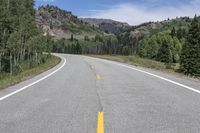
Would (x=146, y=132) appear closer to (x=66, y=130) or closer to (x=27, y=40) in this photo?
(x=66, y=130)

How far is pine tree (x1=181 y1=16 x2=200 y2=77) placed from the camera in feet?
145

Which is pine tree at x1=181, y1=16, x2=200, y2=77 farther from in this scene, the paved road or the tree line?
the paved road

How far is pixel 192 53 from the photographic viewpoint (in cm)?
4528

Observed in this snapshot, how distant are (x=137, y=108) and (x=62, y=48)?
167m

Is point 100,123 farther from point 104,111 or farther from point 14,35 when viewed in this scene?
point 14,35

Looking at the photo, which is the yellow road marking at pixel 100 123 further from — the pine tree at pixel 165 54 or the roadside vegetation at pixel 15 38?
the pine tree at pixel 165 54

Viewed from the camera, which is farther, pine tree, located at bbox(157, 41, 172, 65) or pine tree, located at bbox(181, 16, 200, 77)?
pine tree, located at bbox(157, 41, 172, 65)

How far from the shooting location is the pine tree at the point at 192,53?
4409 centimetres

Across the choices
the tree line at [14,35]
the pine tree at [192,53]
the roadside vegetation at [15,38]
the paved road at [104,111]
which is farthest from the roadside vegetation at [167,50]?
the paved road at [104,111]

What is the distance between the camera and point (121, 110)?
7.40m

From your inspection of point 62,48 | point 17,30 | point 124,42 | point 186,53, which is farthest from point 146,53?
point 124,42

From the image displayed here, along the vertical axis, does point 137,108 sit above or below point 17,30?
below

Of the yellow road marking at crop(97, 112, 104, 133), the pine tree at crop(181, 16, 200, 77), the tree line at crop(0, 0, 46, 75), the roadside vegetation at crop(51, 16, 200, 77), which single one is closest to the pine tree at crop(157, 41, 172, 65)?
the roadside vegetation at crop(51, 16, 200, 77)

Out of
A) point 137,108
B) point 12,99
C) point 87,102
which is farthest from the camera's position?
point 12,99
